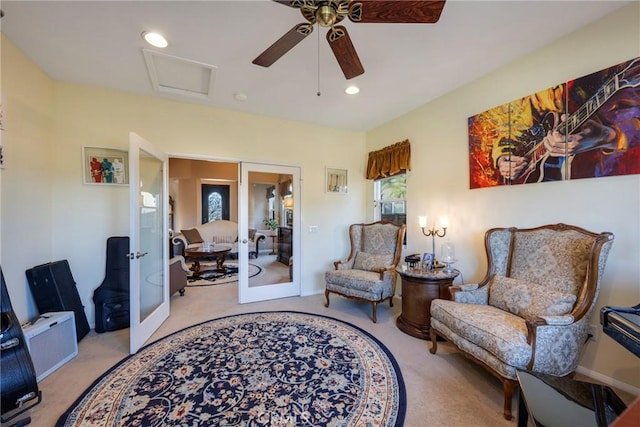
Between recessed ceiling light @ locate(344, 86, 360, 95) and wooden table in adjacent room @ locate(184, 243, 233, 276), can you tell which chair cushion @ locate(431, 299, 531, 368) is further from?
wooden table in adjacent room @ locate(184, 243, 233, 276)

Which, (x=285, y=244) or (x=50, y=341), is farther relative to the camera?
(x=285, y=244)

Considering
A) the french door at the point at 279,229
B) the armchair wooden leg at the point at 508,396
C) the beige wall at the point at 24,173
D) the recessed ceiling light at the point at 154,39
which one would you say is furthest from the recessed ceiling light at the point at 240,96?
the armchair wooden leg at the point at 508,396

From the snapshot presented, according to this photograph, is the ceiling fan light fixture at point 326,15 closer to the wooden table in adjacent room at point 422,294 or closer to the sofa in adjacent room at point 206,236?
the wooden table in adjacent room at point 422,294

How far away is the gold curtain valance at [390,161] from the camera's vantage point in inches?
147

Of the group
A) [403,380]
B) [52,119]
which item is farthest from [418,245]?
[52,119]

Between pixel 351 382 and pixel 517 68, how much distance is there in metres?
3.27

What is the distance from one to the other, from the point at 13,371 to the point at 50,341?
0.58m

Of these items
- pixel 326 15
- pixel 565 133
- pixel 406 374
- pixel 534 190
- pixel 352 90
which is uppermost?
pixel 352 90

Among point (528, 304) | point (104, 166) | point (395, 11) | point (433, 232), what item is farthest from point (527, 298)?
point (104, 166)

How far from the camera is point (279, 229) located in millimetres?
4695

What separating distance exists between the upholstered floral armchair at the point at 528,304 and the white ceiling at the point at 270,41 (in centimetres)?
168

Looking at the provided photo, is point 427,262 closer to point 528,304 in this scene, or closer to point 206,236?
point 528,304

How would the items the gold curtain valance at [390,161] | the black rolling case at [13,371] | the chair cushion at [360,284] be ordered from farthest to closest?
1. the gold curtain valance at [390,161]
2. the chair cushion at [360,284]
3. the black rolling case at [13,371]

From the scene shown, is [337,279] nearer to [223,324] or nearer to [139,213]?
[223,324]
